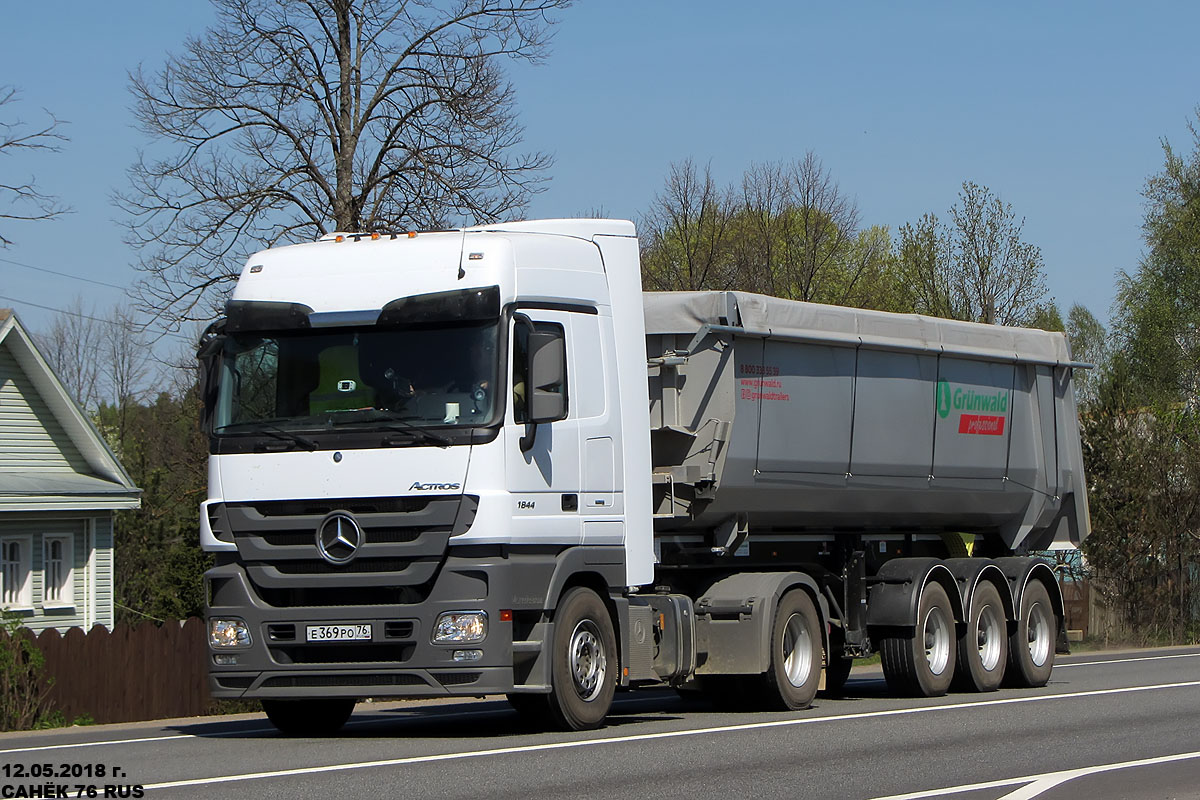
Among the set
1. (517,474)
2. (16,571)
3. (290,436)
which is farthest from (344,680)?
(16,571)

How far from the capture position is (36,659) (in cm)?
1838

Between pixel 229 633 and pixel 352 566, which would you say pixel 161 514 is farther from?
pixel 352 566

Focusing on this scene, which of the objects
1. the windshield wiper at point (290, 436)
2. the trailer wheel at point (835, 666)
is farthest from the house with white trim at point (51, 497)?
the windshield wiper at point (290, 436)

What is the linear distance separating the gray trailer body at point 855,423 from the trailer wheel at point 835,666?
3.61 ft

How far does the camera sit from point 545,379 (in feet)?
39.2

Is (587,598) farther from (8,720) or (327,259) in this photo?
(8,720)

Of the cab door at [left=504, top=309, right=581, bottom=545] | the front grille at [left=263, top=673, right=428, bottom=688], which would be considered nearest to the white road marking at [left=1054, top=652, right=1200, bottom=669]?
the cab door at [left=504, top=309, right=581, bottom=545]

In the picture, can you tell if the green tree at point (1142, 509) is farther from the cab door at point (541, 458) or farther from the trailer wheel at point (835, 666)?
the cab door at point (541, 458)

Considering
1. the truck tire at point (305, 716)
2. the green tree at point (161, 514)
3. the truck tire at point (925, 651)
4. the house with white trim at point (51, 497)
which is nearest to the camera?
the truck tire at point (305, 716)

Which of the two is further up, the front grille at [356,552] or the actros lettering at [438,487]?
the actros lettering at [438,487]

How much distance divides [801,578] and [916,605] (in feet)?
6.83

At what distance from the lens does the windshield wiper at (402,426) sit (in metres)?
11.7

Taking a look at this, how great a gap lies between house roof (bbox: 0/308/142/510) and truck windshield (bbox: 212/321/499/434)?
67.7 ft

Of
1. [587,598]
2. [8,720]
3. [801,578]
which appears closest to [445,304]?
[587,598]
